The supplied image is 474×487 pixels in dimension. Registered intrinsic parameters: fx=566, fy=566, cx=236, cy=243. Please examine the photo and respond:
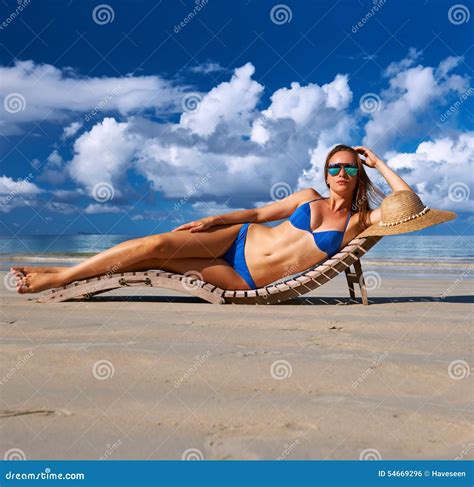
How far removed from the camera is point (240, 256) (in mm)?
6238

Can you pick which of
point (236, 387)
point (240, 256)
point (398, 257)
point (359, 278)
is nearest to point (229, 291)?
point (240, 256)

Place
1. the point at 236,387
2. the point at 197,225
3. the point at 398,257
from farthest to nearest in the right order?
the point at 398,257
the point at 197,225
the point at 236,387

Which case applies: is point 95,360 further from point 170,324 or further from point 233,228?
point 233,228

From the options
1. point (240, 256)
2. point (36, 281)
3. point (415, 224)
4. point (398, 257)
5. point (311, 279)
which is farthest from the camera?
point (398, 257)

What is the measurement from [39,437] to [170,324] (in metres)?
2.42

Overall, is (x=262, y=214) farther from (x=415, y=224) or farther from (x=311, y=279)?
(x=415, y=224)

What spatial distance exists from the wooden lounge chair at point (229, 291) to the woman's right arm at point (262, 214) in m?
0.58

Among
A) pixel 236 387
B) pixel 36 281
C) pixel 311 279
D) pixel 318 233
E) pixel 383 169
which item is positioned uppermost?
pixel 383 169

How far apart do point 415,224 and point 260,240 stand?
1626mm

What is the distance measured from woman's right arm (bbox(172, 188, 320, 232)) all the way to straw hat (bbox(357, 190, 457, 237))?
78 cm

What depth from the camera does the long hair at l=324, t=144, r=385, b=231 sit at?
6.09 metres

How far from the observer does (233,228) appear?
623 centimetres

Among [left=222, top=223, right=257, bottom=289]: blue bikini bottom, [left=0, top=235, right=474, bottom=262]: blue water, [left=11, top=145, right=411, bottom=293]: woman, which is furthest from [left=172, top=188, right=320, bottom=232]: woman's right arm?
[left=0, top=235, right=474, bottom=262]: blue water

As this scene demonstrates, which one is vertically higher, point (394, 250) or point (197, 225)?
point (394, 250)
